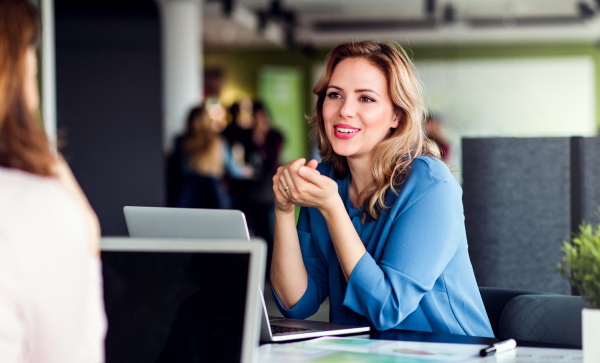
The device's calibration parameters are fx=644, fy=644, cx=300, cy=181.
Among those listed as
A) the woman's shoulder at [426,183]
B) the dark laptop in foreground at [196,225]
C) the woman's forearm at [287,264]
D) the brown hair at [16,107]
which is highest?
the brown hair at [16,107]

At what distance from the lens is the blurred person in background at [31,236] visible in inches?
23.0

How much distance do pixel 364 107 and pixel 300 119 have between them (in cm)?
1105

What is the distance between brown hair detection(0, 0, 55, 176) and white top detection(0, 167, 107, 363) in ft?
0.08

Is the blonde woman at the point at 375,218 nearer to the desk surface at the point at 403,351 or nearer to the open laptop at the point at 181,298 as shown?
the desk surface at the point at 403,351

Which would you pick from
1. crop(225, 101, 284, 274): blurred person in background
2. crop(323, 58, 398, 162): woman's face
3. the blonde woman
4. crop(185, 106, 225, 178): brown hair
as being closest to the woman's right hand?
the blonde woman

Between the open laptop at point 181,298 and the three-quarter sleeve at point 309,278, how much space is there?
0.68 metres

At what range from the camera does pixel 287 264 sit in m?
1.56

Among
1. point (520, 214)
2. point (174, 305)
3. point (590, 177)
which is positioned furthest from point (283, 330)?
point (590, 177)

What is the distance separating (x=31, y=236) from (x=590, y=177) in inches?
75.3

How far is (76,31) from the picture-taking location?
16.3ft

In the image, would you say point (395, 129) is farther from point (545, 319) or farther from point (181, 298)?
point (181, 298)

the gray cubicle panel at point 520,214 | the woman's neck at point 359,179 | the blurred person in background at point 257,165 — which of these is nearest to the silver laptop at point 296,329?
the woman's neck at point 359,179

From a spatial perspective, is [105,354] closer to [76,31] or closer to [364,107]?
[364,107]

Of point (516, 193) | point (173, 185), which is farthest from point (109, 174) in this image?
A: point (516, 193)
